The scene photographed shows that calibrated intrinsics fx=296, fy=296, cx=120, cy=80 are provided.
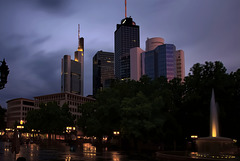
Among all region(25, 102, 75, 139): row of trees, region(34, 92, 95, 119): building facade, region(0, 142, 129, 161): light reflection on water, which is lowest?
region(0, 142, 129, 161): light reflection on water

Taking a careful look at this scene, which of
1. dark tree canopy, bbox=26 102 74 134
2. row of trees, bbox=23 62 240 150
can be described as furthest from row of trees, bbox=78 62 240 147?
dark tree canopy, bbox=26 102 74 134

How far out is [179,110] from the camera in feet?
174

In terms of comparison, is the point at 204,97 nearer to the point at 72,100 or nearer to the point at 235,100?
the point at 235,100

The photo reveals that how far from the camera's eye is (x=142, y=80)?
60.5 m

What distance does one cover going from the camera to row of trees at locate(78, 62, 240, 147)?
46188 mm

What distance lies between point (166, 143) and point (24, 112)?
142798 millimetres

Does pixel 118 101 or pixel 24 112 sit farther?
pixel 24 112

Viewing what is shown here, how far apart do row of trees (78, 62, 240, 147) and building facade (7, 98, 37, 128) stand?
13303 centimetres

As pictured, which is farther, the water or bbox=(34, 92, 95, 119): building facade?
bbox=(34, 92, 95, 119): building facade

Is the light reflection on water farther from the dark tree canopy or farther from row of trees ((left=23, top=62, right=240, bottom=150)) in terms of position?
the dark tree canopy

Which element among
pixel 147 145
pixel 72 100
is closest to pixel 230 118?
pixel 147 145

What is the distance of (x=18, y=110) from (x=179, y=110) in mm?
145211

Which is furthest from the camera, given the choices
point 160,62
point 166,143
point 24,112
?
point 160,62

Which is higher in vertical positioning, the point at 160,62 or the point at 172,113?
the point at 160,62
